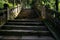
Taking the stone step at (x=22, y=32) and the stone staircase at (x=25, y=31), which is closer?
the stone staircase at (x=25, y=31)

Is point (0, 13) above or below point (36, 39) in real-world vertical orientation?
above

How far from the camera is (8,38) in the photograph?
225 inches

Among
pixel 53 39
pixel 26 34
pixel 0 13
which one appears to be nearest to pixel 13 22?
pixel 0 13

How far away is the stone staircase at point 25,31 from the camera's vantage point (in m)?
5.91

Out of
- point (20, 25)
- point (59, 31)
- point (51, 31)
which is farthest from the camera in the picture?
point (20, 25)

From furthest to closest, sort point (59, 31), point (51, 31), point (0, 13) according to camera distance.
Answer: point (0, 13) < point (51, 31) < point (59, 31)

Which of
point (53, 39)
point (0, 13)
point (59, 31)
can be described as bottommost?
point (53, 39)

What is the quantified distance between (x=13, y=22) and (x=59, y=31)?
3282 mm

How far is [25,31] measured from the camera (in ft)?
21.0

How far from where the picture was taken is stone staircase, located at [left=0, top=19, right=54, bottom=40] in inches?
232

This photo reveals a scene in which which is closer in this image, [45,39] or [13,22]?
[45,39]

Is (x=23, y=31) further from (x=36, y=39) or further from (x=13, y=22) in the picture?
(x=13, y=22)

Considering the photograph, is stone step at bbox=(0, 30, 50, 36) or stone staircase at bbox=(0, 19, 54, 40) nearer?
stone staircase at bbox=(0, 19, 54, 40)

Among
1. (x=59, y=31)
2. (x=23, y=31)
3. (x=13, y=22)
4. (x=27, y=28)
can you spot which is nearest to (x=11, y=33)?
(x=23, y=31)
